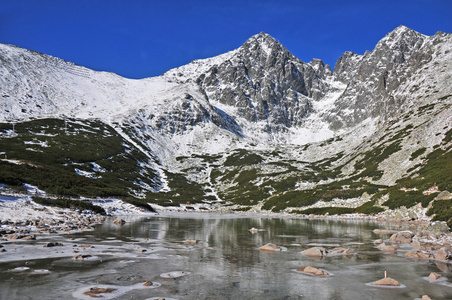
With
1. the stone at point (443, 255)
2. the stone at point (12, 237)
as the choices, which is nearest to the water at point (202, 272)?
the stone at point (443, 255)

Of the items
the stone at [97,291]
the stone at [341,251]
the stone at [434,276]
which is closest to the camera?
the stone at [97,291]

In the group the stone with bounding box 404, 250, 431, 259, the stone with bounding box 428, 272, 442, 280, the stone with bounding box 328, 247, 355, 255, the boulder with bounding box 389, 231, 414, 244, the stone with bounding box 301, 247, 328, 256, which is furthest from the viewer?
the boulder with bounding box 389, 231, 414, 244

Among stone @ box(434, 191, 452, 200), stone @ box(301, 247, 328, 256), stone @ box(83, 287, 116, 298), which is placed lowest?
stone @ box(83, 287, 116, 298)

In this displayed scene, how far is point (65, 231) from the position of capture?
29016mm

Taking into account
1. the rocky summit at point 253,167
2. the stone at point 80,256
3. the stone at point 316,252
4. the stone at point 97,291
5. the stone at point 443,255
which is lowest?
the stone at point 97,291

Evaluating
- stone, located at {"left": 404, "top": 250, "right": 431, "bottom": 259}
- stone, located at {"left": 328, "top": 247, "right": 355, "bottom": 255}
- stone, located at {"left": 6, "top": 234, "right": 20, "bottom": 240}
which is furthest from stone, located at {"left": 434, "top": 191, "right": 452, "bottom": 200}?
stone, located at {"left": 6, "top": 234, "right": 20, "bottom": 240}

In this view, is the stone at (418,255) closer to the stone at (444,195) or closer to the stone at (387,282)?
the stone at (387,282)

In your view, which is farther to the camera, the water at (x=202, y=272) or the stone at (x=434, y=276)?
the stone at (x=434, y=276)

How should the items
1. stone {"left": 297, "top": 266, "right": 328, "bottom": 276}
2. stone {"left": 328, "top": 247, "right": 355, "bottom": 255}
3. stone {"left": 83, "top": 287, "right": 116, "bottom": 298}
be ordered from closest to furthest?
stone {"left": 83, "top": 287, "right": 116, "bottom": 298}
stone {"left": 297, "top": 266, "right": 328, "bottom": 276}
stone {"left": 328, "top": 247, "right": 355, "bottom": 255}

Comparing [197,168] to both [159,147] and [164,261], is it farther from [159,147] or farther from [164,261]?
[164,261]

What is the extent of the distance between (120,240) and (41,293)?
1475cm

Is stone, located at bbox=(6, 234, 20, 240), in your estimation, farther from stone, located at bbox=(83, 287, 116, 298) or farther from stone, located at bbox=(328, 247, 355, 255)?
stone, located at bbox=(328, 247, 355, 255)

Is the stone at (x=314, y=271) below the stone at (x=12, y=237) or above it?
below

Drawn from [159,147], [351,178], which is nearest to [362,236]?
[351,178]
